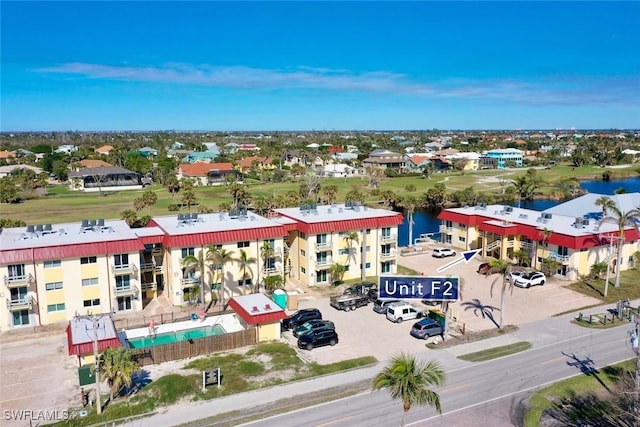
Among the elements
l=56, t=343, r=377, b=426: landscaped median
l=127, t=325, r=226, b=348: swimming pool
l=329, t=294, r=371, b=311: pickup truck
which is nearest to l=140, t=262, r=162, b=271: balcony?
l=127, t=325, r=226, b=348: swimming pool

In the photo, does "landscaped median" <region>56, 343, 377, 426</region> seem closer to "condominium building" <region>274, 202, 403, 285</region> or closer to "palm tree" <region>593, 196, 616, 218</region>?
"condominium building" <region>274, 202, 403, 285</region>

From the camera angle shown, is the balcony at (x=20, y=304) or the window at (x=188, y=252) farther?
the window at (x=188, y=252)

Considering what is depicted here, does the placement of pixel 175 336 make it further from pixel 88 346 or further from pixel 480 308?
pixel 480 308

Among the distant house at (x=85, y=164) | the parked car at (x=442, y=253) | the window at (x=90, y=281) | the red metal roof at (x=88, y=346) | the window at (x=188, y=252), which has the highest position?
the distant house at (x=85, y=164)

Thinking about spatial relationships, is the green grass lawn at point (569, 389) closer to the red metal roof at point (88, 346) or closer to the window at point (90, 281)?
the red metal roof at point (88, 346)

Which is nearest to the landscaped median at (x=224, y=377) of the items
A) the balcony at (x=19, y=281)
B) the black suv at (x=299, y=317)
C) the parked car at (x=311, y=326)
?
the parked car at (x=311, y=326)

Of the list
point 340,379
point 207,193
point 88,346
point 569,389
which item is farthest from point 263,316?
point 207,193

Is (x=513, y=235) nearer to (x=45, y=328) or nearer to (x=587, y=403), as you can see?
(x=587, y=403)
